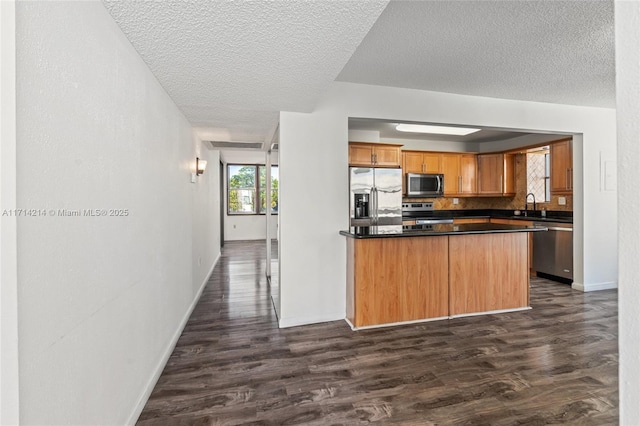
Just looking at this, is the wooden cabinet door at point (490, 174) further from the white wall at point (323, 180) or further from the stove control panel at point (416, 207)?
the white wall at point (323, 180)

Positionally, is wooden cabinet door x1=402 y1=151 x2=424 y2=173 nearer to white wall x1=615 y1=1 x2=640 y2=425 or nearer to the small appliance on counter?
the small appliance on counter

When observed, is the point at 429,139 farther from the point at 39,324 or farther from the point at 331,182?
the point at 39,324

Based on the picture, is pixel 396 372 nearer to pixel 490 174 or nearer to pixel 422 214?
pixel 422 214

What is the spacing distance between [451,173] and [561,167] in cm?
174

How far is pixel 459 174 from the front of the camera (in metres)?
6.24

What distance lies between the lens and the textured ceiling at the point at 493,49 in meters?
2.15

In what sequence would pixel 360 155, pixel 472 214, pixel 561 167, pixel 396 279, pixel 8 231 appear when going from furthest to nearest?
pixel 472 214, pixel 360 155, pixel 561 167, pixel 396 279, pixel 8 231

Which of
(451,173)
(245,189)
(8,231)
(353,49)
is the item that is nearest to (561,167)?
(451,173)

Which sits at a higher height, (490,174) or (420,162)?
(420,162)

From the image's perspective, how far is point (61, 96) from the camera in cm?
112

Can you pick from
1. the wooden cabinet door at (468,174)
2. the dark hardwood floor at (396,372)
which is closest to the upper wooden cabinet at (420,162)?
the wooden cabinet door at (468,174)

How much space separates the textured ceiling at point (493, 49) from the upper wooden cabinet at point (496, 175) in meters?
2.33

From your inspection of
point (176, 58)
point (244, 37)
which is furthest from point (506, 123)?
point (176, 58)

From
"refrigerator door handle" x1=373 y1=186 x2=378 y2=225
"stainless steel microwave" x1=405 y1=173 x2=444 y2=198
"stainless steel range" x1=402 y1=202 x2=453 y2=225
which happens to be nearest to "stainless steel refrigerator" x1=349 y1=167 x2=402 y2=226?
"refrigerator door handle" x1=373 y1=186 x2=378 y2=225
